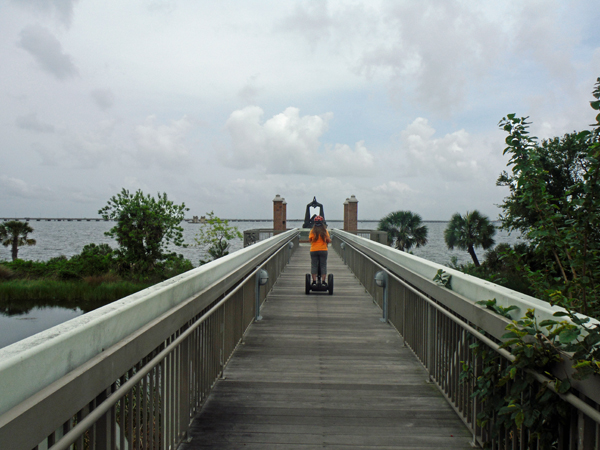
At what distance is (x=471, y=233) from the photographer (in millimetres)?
30234

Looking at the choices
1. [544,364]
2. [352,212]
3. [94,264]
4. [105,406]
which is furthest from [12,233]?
[544,364]

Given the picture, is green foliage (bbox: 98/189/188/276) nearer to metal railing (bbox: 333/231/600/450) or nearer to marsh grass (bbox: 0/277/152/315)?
marsh grass (bbox: 0/277/152/315)

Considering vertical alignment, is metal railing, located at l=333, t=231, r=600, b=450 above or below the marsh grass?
above

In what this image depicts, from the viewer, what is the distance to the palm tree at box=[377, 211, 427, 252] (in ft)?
104

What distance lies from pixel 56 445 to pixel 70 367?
328mm

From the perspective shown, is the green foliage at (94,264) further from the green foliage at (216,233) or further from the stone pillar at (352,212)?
the stone pillar at (352,212)

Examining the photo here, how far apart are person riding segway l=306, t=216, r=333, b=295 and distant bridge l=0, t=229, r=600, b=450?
2.47 meters

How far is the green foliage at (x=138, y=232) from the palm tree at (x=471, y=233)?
1900cm

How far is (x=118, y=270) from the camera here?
96.2 feet

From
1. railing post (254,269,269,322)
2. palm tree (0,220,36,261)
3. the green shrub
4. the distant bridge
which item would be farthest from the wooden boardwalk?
palm tree (0,220,36,261)

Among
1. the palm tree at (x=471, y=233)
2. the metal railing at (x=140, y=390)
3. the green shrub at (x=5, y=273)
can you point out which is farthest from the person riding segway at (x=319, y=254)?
the green shrub at (x=5, y=273)

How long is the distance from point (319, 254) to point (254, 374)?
4.88 m

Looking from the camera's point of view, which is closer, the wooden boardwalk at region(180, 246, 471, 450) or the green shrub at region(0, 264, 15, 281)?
the wooden boardwalk at region(180, 246, 471, 450)

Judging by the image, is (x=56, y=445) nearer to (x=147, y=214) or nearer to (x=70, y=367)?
(x=70, y=367)
